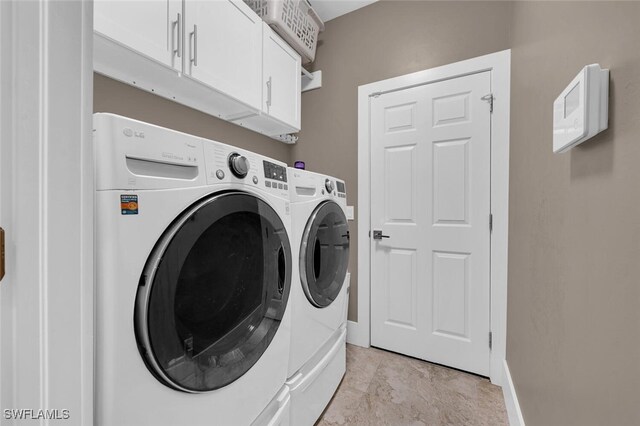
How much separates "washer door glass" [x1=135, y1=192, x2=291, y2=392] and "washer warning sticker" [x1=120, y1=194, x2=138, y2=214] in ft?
0.28

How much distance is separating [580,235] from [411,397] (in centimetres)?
125

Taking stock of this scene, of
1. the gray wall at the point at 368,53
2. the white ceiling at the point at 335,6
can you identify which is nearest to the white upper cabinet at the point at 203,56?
the gray wall at the point at 368,53

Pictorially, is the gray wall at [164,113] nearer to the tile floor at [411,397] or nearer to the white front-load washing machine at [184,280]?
the white front-load washing machine at [184,280]

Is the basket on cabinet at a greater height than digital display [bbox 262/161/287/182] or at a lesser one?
greater

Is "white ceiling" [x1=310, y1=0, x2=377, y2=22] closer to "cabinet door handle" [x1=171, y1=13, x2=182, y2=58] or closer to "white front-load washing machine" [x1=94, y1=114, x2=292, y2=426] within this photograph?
"cabinet door handle" [x1=171, y1=13, x2=182, y2=58]

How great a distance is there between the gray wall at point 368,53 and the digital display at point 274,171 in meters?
1.14

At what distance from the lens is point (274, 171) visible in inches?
37.9

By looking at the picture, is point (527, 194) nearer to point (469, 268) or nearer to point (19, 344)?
point (469, 268)

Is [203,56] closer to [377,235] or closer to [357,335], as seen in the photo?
[377,235]

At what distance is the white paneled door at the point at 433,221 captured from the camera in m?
1.67

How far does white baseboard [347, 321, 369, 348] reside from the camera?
2.02 metres

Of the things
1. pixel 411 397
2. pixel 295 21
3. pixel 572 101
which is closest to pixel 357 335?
pixel 411 397

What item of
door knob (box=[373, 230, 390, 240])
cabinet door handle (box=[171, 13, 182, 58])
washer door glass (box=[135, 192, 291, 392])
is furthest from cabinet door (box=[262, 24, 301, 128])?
washer door glass (box=[135, 192, 291, 392])

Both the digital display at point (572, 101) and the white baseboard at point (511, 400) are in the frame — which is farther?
the white baseboard at point (511, 400)
